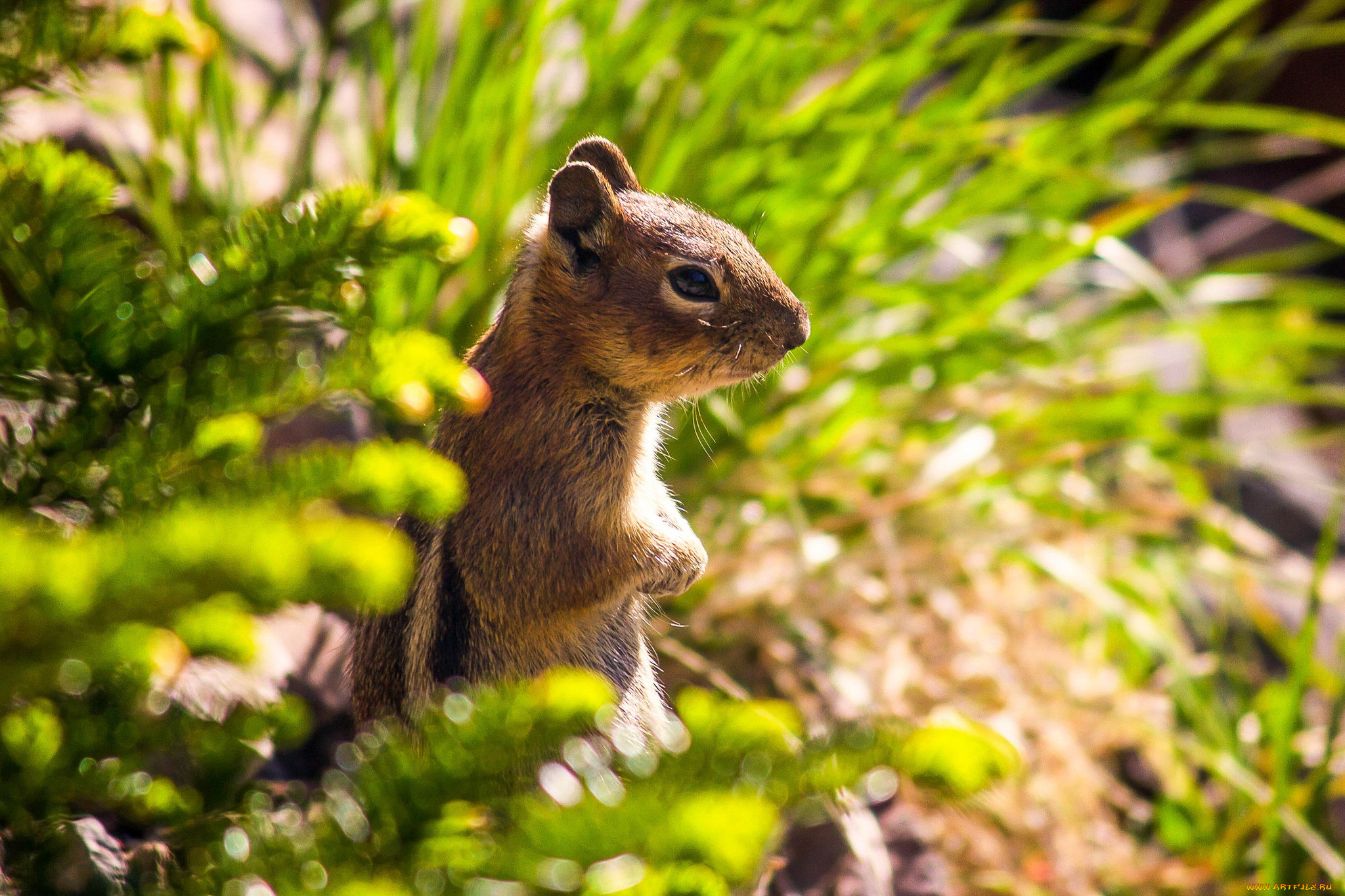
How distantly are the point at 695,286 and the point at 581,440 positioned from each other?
0.28m

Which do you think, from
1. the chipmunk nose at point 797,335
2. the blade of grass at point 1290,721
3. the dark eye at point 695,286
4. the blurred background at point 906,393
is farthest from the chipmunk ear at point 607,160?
the blade of grass at point 1290,721

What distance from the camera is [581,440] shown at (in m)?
1.39

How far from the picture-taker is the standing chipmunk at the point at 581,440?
1.30 meters

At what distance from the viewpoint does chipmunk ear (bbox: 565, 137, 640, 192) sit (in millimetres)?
1449

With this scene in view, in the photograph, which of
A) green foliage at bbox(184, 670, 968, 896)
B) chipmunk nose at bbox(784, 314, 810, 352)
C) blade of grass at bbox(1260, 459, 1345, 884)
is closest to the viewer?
green foliage at bbox(184, 670, 968, 896)

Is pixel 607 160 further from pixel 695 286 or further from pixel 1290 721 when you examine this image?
pixel 1290 721

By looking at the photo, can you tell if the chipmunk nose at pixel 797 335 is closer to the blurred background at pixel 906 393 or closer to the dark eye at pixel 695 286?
the dark eye at pixel 695 286

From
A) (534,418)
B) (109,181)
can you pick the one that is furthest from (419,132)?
(109,181)

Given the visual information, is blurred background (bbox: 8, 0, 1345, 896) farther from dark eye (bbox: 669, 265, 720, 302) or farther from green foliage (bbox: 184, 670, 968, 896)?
green foliage (bbox: 184, 670, 968, 896)

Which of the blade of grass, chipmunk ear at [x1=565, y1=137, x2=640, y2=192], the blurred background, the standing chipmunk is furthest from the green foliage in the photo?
the blade of grass

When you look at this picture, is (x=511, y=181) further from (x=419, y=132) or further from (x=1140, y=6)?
(x=1140, y=6)

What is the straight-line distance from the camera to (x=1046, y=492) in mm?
2756

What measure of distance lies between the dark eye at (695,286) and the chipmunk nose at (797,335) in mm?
124

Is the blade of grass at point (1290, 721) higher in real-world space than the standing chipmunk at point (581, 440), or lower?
lower
